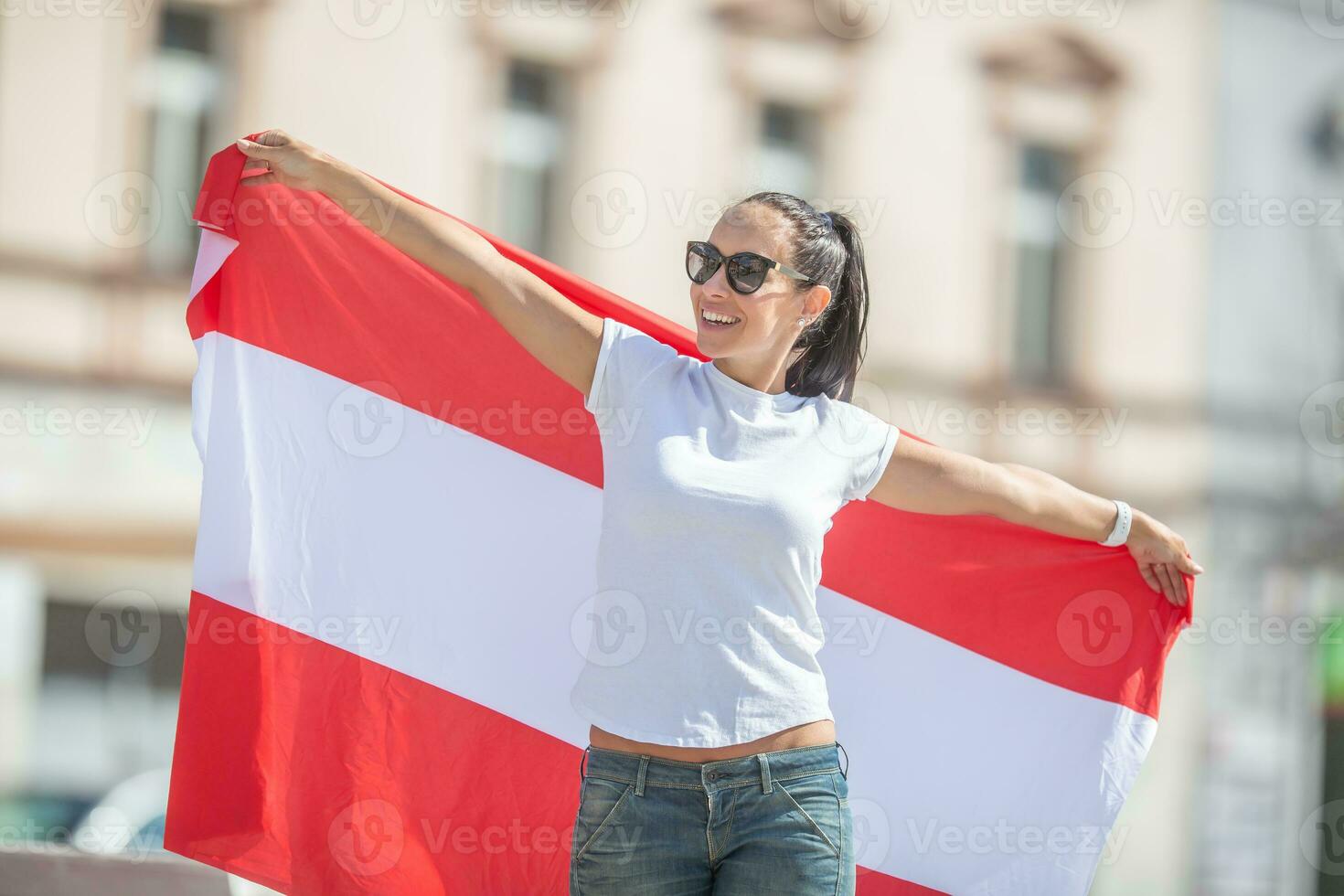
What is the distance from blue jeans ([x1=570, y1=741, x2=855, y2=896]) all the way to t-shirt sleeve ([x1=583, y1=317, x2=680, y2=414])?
626 millimetres

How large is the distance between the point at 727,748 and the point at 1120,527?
130 centimetres

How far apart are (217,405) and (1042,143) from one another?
34.5ft

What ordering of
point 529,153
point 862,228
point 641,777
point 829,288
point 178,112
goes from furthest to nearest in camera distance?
point 529,153 < point 862,228 < point 178,112 < point 829,288 < point 641,777

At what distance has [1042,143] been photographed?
12680 mm

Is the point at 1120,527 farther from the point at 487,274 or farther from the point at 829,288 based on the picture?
the point at 487,274

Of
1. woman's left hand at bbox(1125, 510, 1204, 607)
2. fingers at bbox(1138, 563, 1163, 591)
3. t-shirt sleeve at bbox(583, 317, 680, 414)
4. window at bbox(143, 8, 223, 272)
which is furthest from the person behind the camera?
window at bbox(143, 8, 223, 272)

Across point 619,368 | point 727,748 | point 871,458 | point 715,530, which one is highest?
point 619,368

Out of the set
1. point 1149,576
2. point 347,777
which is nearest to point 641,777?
point 347,777

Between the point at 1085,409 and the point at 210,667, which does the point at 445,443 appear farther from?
the point at 1085,409

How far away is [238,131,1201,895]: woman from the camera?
7.90ft

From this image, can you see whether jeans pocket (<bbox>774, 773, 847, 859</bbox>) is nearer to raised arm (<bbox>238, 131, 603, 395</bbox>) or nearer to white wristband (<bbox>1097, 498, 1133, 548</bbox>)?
raised arm (<bbox>238, 131, 603, 395</bbox>)

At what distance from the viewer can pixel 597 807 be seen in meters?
2.44

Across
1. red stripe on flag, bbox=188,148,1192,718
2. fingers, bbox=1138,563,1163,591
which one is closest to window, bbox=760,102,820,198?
red stripe on flag, bbox=188,148,1192,718


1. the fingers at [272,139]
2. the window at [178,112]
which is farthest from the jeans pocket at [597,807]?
the window at [178,112]
